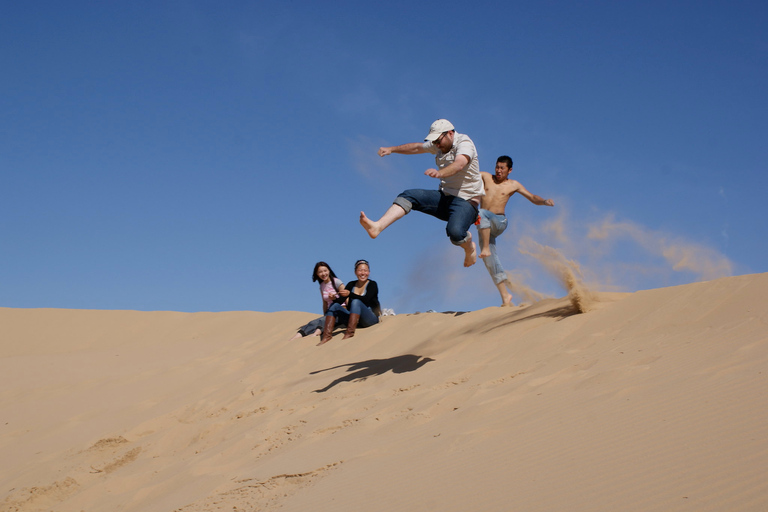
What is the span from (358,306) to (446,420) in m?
4.77

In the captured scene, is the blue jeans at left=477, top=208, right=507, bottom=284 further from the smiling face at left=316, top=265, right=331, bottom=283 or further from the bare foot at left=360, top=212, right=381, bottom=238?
the bare foot at left=360, top=212, right=381, bottom=238

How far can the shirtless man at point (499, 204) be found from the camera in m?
8.09

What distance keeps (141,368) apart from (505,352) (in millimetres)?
6479

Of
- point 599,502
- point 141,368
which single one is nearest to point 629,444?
point 599,502

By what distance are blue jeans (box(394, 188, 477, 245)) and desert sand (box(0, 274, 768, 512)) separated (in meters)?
1.22

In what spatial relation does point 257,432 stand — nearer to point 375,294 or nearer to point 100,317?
point 375,294

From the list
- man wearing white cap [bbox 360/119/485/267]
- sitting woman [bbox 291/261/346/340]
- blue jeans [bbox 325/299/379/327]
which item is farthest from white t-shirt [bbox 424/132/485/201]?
sitting woman [bbox 291/261/346/340]

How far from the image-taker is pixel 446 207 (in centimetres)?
559

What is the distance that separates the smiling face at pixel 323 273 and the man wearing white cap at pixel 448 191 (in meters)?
3.92

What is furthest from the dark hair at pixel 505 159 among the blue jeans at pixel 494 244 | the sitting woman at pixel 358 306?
the sitting woman at pixel 358 306

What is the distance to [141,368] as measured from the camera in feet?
31.8

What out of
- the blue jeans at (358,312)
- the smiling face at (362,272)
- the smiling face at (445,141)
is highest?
the smiling face at (445,141)

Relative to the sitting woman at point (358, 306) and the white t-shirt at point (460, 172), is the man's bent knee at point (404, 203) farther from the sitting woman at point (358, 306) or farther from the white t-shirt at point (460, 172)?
the sitting woman at point (358, 306)

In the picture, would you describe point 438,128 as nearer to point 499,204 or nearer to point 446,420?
point 446,420
